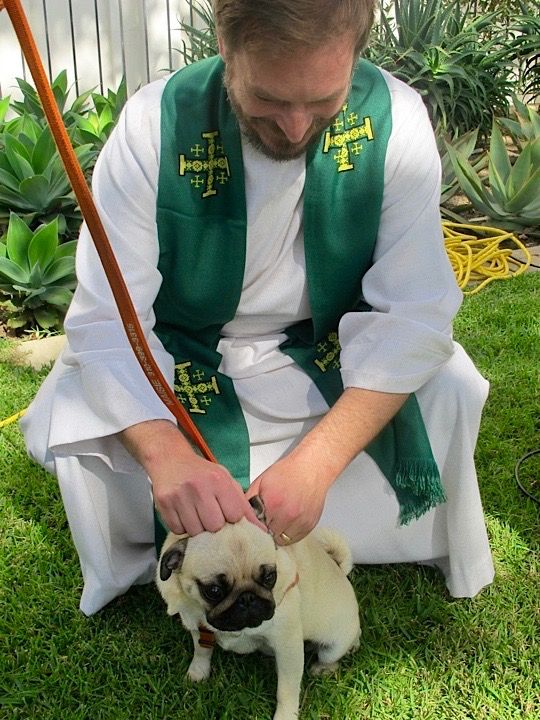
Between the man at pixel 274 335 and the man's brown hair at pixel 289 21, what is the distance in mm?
144

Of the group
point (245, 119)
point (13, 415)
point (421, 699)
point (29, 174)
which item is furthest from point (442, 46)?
point (421, 699)

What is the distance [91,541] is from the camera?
2.46m

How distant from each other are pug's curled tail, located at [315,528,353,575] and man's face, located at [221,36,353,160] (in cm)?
103

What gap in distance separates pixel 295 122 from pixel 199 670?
1.48 m

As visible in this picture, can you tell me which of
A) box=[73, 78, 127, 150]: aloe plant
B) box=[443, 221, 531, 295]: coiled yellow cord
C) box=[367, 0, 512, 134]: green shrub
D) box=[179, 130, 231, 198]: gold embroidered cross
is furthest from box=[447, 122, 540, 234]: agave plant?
box=[179, 130, 231, 198]: gold embroidered cross

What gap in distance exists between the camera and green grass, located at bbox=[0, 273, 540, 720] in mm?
2328

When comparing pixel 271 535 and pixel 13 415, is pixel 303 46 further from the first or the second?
pixel 13 415

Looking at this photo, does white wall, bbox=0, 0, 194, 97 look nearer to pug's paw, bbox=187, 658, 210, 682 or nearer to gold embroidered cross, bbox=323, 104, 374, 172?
gold embroidered cross, bbox=323, 104, 374, 172

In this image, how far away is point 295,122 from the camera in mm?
1978

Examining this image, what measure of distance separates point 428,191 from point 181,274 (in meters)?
0.72

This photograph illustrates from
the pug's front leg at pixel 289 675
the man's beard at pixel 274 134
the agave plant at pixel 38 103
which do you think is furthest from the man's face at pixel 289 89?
the agave plant at pixel 38 103

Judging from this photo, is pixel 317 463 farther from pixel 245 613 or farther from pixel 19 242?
pixel 19 242

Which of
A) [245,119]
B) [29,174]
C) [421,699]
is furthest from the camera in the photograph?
[29,174]

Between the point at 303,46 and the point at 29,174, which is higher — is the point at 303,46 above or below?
above
